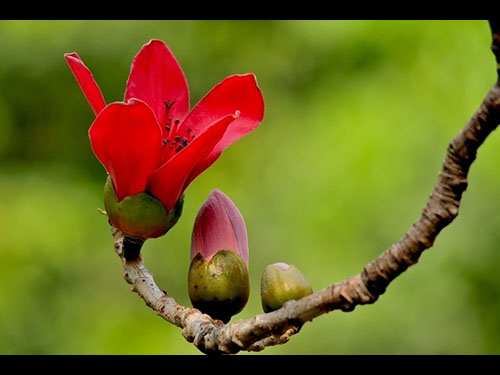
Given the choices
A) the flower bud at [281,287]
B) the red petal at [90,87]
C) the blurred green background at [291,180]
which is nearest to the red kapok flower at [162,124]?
the red petal at [90,87]

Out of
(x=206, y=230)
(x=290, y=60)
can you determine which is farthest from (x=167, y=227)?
(x=290, y=60)

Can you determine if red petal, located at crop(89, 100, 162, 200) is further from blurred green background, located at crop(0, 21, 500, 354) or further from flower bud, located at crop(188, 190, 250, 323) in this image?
blurred green background, located at crop(0, 21, 500, 354)

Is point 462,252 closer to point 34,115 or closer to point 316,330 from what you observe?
point 316,330

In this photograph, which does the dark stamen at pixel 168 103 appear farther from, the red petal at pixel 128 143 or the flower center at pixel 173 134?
the red petal at pixel 128 143

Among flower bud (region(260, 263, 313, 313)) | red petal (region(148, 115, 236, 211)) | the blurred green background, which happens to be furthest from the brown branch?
the blurred green background

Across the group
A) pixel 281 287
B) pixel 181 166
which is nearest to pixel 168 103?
pixel 181 166

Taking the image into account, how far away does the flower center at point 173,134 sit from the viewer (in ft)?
3.47

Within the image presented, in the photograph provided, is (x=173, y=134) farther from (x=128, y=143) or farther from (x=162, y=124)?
(x=128, y=143)

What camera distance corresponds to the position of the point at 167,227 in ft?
3.44

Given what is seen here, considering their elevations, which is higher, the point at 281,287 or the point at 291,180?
the point at 291,180

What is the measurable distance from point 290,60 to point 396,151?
2.69 ft

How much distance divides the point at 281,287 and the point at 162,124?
0.28 m

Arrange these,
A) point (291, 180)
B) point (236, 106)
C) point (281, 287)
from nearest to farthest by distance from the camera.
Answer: point (281, 287) → point (236, 106) → point (291, 180)

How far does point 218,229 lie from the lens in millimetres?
1069
